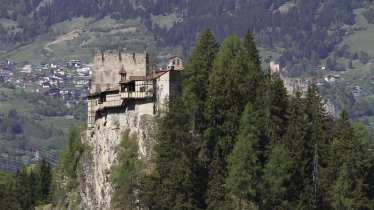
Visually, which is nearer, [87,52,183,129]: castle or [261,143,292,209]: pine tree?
[261,143,292,209]: pine tree

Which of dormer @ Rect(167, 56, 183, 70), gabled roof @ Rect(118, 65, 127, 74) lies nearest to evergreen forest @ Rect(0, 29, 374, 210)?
dormer @ Rect(167, 56, 183, 70)

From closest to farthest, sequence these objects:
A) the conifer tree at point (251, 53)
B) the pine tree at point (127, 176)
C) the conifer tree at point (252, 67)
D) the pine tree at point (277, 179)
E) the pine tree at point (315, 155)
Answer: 1. the pine tree at point (277, 179)
2. the pine tree at point (315, 155)
3. the pine tree at point (127, 176)
4. the conifer tree at point (252, 67)
5. the conifer tree at point (251, 53)

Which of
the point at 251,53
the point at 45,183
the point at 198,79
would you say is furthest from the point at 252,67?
the point at 45,183

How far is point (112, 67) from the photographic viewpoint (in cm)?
10381

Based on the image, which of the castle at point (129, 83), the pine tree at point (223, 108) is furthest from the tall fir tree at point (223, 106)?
the castle at point (129, 83)

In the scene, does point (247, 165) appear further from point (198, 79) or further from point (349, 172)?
Answer: point (198, 79)

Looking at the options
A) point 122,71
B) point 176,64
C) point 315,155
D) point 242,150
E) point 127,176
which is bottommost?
point 127,176

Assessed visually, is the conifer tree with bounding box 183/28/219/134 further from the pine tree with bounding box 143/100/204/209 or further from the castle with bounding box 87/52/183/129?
the castle with bounding box 87/52/183/129

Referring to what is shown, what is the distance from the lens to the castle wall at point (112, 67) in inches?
4026

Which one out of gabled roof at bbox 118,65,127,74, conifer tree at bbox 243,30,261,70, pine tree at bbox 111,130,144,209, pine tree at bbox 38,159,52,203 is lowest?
pine tree at bbox 38,159,52,203

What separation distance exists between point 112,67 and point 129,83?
512 cm

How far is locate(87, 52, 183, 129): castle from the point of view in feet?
315

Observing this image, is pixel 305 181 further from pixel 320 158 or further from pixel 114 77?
pixel 114 77

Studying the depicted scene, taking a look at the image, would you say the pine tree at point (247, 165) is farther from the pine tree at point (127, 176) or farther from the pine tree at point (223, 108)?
the pine tree at point (127, 176)
